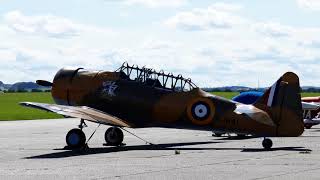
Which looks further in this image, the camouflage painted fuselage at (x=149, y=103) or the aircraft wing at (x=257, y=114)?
the camouflage painted fuselage at (x=149, y=103)

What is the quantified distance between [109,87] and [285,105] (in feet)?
19.5

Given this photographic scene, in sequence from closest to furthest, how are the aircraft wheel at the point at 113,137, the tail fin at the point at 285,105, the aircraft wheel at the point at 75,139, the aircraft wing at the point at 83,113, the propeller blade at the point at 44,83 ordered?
the tail fin at the point at 285,105 → the aircraft wing at the point at 83,113 → the aircraft wheel at the point at 75,139 → the aircraft wheel at the point at 113,137 → the propeller blade at the point at 44,83

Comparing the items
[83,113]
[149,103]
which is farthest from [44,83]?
[149,103]

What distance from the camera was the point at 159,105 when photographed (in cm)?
2292

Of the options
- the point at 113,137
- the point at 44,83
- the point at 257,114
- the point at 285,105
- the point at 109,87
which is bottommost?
the point at 113,137

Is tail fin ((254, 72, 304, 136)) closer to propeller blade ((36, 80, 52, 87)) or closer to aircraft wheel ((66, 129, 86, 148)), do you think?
aircraft wheel ((66, 129, 86, 148))

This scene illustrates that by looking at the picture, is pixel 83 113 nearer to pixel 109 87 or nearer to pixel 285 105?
pixel 109 87

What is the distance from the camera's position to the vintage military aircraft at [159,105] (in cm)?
2105

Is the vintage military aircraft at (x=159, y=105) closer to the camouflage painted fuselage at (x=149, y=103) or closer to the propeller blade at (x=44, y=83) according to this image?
the camouflage painted fuselage at (x=149, y=103)

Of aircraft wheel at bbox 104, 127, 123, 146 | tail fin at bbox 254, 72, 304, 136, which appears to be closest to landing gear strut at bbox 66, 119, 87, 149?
aircraft wheel at bbox 104, 127, 123, 146

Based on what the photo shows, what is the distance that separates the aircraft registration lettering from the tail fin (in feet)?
16.2

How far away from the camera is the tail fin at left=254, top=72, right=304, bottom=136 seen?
20875mm

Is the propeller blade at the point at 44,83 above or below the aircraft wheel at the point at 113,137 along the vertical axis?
above

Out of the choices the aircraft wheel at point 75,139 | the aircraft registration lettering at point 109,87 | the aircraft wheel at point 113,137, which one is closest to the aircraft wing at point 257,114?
the aircraft registration lettering at point 109,87
